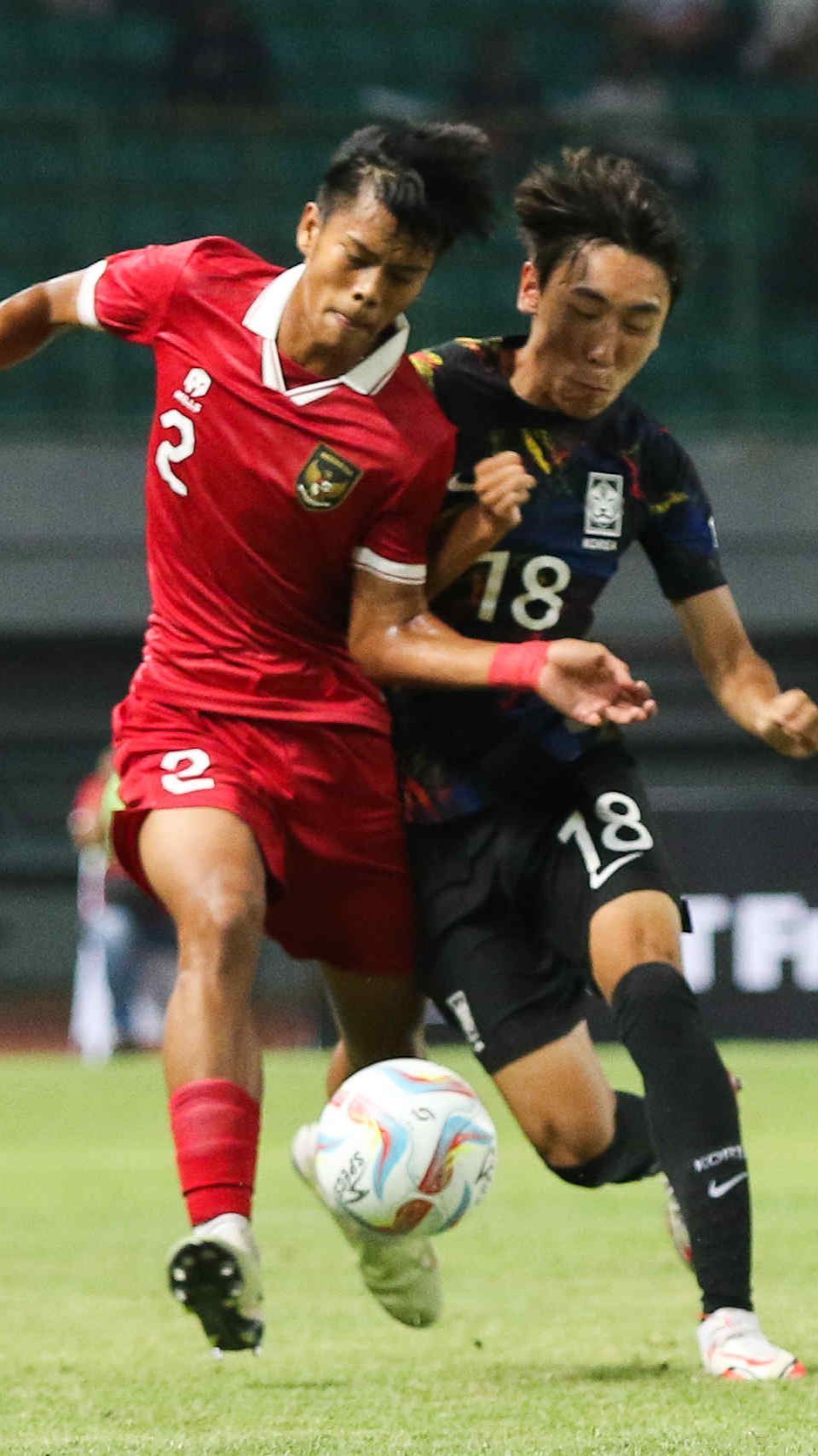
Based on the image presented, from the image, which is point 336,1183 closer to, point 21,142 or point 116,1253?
point 116,1253

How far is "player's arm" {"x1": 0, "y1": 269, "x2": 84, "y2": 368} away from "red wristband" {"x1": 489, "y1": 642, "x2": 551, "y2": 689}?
1.23 metres

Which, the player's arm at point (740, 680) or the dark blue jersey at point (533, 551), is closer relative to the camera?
the player's arm at point (740, 680)

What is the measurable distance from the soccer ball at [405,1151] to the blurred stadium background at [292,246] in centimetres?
829

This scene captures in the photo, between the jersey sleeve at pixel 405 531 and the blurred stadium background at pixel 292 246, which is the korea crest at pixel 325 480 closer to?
the jersey sleeve at pixel 405 531

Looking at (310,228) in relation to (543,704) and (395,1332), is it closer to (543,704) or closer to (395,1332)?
(543,704)

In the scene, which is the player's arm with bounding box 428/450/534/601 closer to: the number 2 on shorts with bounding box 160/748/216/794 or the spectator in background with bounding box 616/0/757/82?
the number 2 on shorts with bounding box 160/748/216/794

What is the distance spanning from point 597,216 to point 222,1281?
2107mm

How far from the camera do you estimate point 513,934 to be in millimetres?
4848

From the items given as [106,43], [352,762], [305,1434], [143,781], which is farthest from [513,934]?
[106,43]

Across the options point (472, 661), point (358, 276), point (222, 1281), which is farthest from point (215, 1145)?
point (358, 276)

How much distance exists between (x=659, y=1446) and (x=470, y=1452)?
0.91 feet

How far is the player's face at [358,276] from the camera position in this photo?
4438 mm

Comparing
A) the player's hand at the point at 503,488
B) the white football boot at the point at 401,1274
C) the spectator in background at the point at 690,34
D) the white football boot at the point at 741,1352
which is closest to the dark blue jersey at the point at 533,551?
the player's hand at the point at 503,488

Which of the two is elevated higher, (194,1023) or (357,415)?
(357,415)
